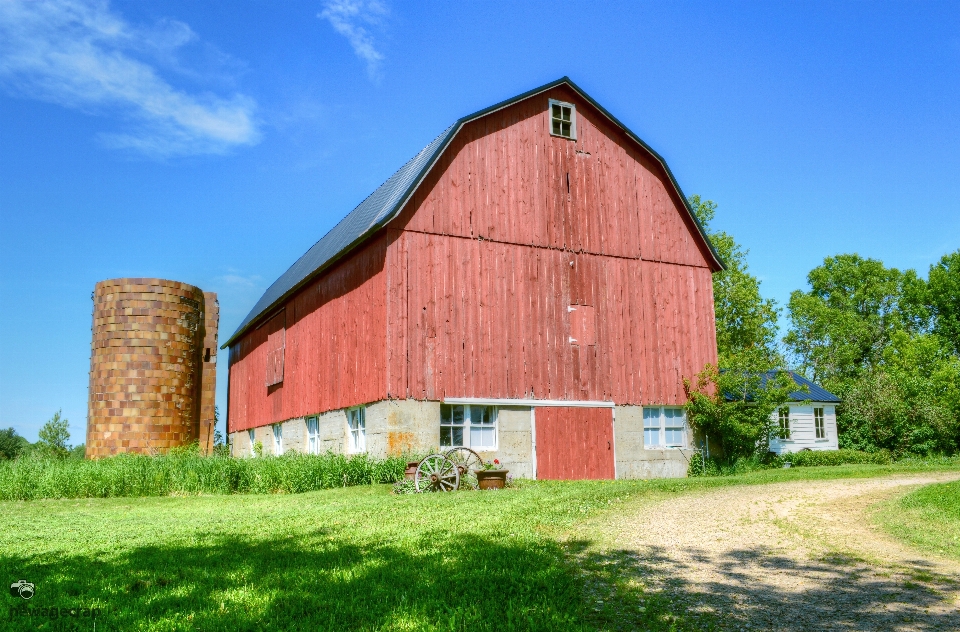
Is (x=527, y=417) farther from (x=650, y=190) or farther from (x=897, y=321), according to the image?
(x=897, y=321)

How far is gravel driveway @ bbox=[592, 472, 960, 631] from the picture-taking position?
5879mm

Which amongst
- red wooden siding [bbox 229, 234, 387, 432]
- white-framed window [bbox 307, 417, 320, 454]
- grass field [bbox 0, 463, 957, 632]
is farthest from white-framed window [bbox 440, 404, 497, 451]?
grass field [bbox 0, 463, 957, 632]

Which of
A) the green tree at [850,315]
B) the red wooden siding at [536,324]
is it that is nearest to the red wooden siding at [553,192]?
the red wooden siding at [536,324]

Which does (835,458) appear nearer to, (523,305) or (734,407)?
(734,407)

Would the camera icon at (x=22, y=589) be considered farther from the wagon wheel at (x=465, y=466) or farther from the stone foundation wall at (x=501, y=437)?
the stone foundation wall at (x=501, y=437)

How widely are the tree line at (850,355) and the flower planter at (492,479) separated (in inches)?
340

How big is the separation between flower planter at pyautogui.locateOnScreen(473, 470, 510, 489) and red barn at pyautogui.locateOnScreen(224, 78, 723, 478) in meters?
2.70

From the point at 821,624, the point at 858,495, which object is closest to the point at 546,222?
the point at 858,495

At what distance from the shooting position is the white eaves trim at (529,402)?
19.2 m

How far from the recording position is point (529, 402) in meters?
20.1

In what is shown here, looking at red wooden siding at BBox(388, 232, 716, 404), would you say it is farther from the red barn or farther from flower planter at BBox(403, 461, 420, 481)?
flower planter at BBox(403, 461, 420, 481)

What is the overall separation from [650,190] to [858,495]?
12.1 m

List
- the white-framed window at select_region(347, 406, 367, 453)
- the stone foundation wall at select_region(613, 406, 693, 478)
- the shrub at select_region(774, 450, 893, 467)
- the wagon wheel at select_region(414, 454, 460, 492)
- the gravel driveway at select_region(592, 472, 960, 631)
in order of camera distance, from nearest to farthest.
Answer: the gravel driveway at select_region(592, 472, 960, 631) < the wagon wheel at select_region(414, 454, 460, 492) < the white-framed window at select_region(347, 406, 367, 453) < the stone foundation wall at select_region(613, 406, 693, 478) < the shrub at select_region(774, 450, 893, 467)

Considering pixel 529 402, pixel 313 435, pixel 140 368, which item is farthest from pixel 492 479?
pixel 140 368
